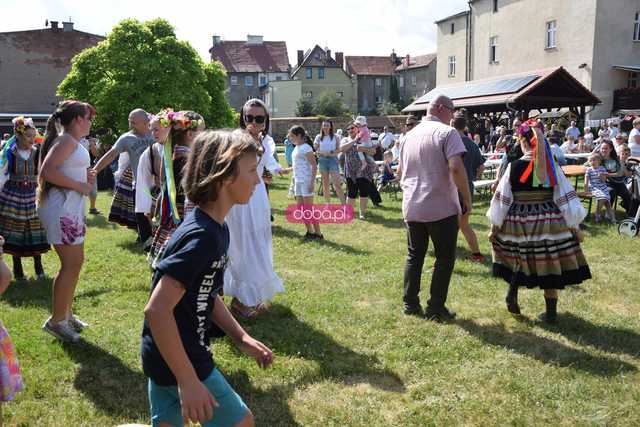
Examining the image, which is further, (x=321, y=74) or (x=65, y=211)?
(x=321, y=74)

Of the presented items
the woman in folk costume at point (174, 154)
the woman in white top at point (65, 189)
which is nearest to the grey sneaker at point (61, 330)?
the woman in white top at point (65, 189)

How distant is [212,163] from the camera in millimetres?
1946

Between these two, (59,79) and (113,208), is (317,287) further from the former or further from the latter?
(59,79)

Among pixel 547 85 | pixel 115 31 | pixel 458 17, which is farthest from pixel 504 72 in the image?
pixel 115 31

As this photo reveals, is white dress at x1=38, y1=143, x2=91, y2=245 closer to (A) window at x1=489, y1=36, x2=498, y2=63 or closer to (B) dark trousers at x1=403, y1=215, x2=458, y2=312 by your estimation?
(B) dark trousers at x1=403, y1=215, x2=458, y2=312

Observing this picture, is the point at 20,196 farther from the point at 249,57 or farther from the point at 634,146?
the point at 249,57

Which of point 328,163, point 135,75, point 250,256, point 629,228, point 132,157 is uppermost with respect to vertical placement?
point 135,75

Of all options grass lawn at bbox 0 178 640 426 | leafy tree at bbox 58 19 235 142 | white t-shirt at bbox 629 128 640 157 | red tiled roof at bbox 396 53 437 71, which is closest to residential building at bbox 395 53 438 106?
red tiled roof at bbox 396 53 437 71

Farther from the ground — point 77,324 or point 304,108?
point 304,108

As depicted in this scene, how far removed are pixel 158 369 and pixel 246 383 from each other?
1924mm

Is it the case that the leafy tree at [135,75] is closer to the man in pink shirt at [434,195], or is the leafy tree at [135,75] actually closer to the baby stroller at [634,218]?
the baby stroller at [634,218]

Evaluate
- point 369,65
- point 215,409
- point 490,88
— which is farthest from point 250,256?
point 369,65

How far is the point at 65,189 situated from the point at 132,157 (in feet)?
10.8

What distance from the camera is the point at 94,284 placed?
6266 mm
